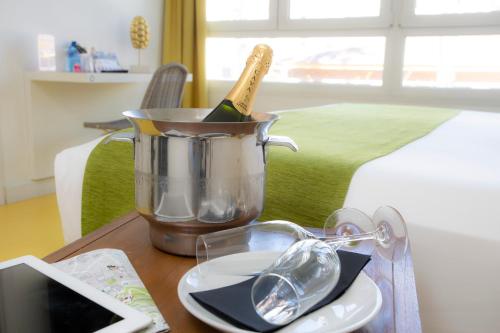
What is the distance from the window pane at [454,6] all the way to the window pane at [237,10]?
118 centimetres

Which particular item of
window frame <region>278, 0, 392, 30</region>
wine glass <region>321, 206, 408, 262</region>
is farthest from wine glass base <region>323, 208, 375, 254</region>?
window frame <region>278, 0, 392, 30</region>

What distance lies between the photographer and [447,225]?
0.78 metres

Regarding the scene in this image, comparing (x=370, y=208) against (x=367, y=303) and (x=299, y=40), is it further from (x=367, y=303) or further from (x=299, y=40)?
(x=299, y=40)

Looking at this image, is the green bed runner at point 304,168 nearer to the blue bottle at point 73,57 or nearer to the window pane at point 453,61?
the blue bottle at point 73,57

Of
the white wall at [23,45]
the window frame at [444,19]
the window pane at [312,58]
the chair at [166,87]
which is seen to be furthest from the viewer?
the window pane at [312,58]

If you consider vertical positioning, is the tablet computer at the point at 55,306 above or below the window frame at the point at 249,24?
below

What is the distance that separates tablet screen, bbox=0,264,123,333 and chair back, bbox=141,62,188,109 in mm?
2072

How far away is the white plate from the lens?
43cm

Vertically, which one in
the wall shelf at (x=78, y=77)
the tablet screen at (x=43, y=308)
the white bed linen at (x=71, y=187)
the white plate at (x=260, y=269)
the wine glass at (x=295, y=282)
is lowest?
the white bed linen at (x=71, y=187)

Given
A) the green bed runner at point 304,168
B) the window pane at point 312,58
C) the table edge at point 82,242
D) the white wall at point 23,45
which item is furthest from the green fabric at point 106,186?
the window pane at point 312,58

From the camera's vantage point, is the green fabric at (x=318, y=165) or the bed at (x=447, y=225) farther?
the green fabric at (x=318, y=165)

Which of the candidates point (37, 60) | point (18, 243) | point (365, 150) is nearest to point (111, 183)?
point (365, 150)

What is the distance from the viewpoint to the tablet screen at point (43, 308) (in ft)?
1.30

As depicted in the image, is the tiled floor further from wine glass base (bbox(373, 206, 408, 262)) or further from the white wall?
wine glass base (bbox(373, 206, 408, 262))
